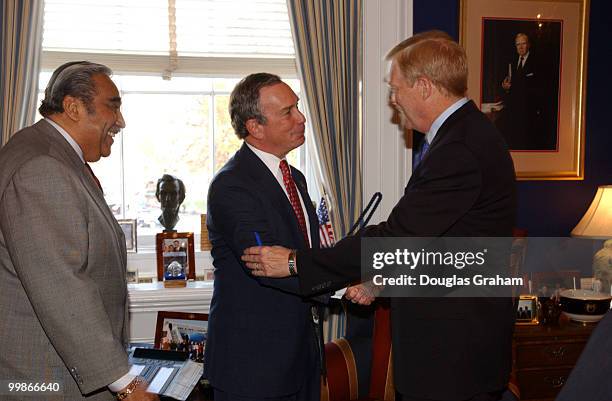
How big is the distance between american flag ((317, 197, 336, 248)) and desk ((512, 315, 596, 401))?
1128 mm

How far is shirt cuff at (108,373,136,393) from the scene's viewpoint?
1682 mm

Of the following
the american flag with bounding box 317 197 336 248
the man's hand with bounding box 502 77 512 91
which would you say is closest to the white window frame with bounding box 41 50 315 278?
the american flag with bounding box 317 197 336 248

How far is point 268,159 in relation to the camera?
237cm

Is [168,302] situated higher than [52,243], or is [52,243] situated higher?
[52,243]

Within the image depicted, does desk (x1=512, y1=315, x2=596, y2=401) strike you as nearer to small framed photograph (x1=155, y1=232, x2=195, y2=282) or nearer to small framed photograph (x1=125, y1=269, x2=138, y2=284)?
small framed photograph (x1=155, y1=232, x2=195, y2=282)

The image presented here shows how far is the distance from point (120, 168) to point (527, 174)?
7.96 feet

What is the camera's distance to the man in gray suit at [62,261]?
159cm

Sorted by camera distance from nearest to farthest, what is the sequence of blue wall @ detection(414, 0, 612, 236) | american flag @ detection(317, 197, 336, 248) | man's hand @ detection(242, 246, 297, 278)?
man's hand @ detection(242, 246, 297, 278)
american flag @ detection(317, 197, 336, 248)
blue wall @ detection(414, 0, 612, 236)

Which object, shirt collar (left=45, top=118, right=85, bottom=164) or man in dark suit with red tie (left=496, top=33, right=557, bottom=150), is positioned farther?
man in dark suit with red tie (left=496, top=33, right=557, bottom=150)

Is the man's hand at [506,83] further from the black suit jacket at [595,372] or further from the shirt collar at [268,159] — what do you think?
the black suit jacket at [595,372]

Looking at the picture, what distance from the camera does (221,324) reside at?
7.33 feet

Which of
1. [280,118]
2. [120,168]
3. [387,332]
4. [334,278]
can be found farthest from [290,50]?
[334,278]

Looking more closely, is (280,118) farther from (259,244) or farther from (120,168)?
A: (120,168)

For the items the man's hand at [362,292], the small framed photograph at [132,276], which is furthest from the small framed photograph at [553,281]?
the small framed photograph at [132,276]
